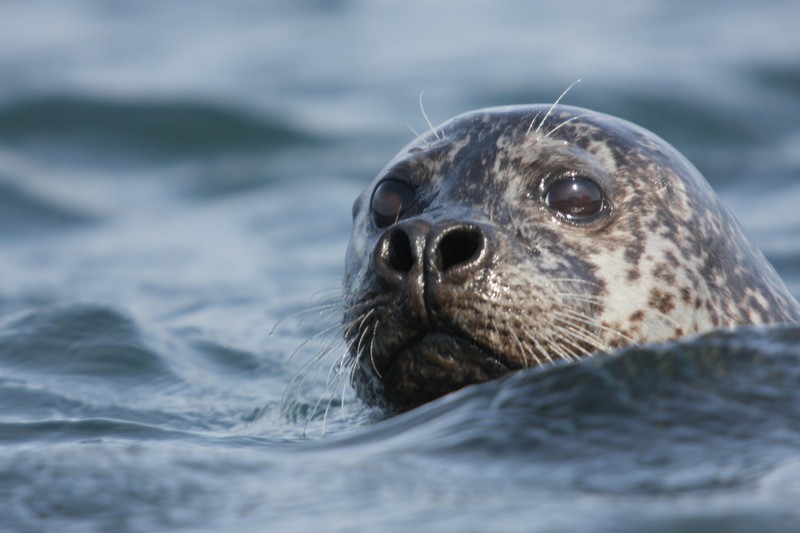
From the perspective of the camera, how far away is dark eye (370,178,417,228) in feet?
15.4

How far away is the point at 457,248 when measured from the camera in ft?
13.2

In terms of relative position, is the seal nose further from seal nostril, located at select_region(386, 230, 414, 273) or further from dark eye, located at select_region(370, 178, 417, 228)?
dark eye, located at select_region(370, 178, 417, 228)

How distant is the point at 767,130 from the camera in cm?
1165

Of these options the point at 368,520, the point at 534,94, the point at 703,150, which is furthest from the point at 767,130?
the point at 368,520

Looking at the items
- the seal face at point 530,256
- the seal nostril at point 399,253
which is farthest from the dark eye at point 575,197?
the seal nostril at point 399,253

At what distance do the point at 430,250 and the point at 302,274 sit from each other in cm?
520

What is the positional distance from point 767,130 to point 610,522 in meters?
9.54

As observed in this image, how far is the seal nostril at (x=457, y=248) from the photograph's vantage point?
13.0 ft

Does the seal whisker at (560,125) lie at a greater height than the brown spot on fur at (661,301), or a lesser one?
greater

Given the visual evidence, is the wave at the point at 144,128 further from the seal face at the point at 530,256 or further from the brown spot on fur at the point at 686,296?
the brown spot on fur at the point at 686,296

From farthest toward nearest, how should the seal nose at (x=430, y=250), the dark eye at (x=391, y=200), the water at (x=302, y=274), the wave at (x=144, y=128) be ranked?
the wave at (x=144, y=128)
the dark eye at (x=391, y=200)
the seal nose at (x=430, y=250)
the water at (x=302, y=274)

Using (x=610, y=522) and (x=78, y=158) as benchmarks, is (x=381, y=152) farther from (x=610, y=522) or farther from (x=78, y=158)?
(x=610, y=522)

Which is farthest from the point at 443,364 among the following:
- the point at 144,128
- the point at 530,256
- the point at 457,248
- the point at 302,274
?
the point at 144,128

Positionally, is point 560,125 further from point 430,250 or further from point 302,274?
point 302,274
